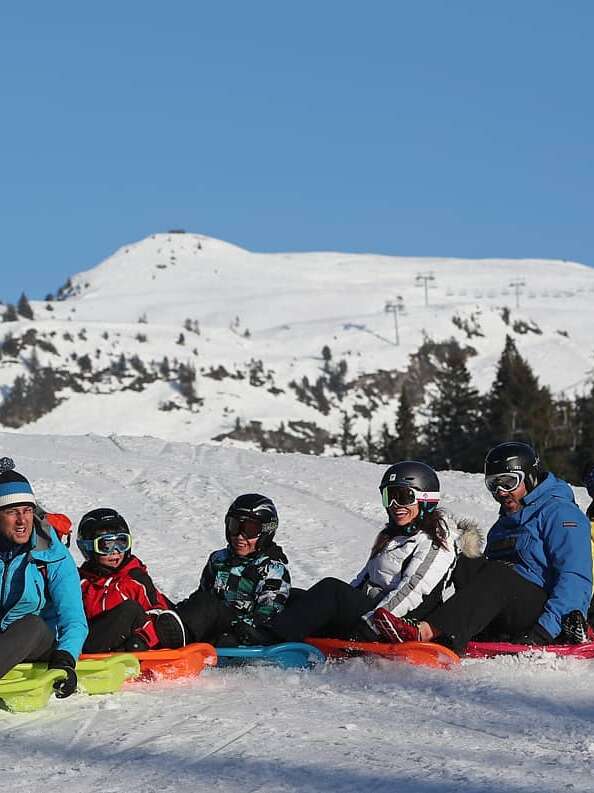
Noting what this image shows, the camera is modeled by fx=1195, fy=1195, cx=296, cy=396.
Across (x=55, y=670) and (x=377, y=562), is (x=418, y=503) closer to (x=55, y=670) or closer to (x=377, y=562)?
(x=377, y=562)

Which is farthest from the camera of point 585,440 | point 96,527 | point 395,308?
point 395,308

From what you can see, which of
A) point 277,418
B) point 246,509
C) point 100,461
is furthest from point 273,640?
point 277,418

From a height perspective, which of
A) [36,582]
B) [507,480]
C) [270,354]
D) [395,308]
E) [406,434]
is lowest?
[36,582]

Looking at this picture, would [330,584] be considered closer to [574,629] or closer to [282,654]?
[282,654]

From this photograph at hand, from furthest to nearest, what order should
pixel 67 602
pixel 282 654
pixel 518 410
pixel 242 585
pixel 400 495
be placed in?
pixel 518 410, pixel 242 585, pixel 400 495, pixel 282 654, pixel 67 602

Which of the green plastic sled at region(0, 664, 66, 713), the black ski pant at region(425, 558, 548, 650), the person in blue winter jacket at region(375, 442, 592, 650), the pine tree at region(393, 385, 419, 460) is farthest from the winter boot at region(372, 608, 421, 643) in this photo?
the pine tree at region(393, 385, 419, 460)

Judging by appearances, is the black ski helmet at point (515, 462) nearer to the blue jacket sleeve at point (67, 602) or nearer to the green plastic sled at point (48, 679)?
the green plastic sled at point (48, 679)

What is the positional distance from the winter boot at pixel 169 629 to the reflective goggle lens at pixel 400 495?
Result: 1431 millimetres

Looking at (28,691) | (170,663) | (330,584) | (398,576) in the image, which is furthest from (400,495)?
(28,691)

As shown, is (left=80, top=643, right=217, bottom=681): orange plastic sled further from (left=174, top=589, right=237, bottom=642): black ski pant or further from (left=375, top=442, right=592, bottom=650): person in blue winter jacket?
(left=375, top=442, right=592, bottom=650): person in blue winter jacket

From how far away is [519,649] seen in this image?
22.1ft

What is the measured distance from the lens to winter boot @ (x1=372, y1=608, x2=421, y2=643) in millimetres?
6691

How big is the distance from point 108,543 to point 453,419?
175 feet

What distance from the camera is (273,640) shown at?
6965 mm
